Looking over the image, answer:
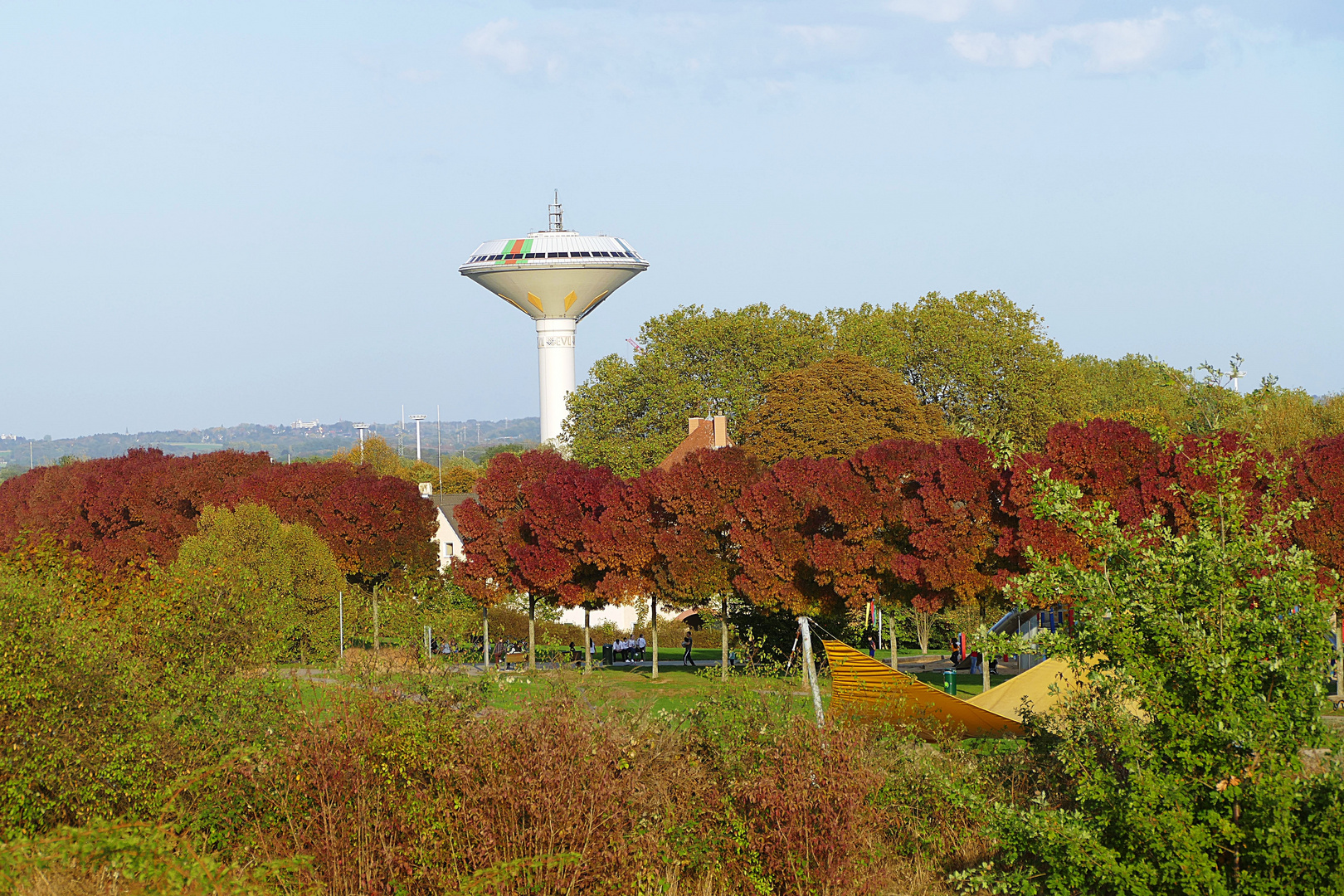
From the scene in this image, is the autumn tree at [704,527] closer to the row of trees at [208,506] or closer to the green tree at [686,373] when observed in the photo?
the row of trees at [208,506]

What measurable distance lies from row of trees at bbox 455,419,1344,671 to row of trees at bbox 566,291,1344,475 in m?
23.0

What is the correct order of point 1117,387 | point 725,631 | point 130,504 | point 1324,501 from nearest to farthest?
point 1324,501
point 725,631
point 130,504
point 1117,387

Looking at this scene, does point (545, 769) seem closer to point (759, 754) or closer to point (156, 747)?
point (759, 754)

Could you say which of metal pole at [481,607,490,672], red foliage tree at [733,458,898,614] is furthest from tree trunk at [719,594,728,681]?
metal pole at [481,607,490,672]

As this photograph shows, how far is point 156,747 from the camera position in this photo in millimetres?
12367

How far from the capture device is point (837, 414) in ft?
189

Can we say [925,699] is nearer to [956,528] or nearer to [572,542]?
[956,528]

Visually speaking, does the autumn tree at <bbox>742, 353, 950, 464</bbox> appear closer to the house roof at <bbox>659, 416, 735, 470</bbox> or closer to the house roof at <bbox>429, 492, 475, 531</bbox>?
the house roof at <bbox>659, 416, 735, 470</bbox>

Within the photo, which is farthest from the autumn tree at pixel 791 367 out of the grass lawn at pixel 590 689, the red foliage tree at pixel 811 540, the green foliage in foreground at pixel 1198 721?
the green foliage in foreground at pixel 1198 721

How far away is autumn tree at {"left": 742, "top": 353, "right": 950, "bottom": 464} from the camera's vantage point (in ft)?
186

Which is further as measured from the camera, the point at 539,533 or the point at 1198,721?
the point at 539,533

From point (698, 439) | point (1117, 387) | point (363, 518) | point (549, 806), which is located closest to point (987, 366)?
point (698, 439)

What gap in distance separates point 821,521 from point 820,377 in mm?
27988

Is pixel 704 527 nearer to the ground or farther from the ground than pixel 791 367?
nearer to the ground
